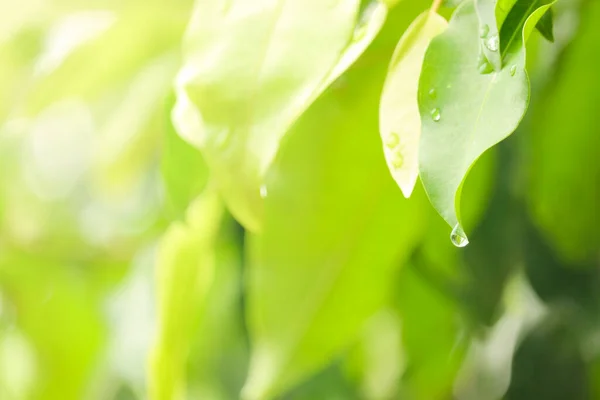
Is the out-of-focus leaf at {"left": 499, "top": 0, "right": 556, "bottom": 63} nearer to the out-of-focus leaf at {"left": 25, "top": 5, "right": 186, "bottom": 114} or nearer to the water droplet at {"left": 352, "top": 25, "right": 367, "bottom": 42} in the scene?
the water droplet at {"left": 352, "top": 25, "right": 367, "bottom": 42}

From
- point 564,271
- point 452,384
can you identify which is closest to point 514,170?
point 564,271

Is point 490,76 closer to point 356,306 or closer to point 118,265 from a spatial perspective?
point 356,306

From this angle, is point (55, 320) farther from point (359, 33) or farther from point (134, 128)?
point (359, 33)

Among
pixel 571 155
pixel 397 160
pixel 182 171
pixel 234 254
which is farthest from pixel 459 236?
pixel 234 254

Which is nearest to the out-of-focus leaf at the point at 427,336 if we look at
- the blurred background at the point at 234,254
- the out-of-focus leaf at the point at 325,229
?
the blurred background at the point at 234,254

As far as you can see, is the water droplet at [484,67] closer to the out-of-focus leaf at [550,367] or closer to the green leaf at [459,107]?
the green leaf at [459,107]
